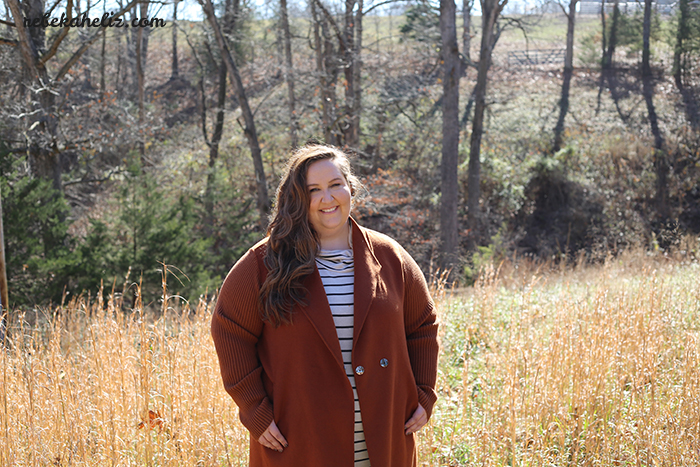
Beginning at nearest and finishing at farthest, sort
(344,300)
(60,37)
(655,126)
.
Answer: (344,300) < (60,37) < (655,126)

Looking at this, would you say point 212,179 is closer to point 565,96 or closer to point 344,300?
point 344,300

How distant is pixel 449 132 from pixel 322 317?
1068cm

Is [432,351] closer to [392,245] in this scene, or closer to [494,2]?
[392,245]

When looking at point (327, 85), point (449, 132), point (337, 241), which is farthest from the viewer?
point (327, 85)

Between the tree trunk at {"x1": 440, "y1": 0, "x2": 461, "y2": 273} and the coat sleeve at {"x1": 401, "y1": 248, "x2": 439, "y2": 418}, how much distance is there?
9462 mm

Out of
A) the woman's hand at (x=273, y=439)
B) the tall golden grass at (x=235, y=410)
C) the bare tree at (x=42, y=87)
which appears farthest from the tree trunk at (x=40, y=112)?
the woman's hand at (x=273, y=439)

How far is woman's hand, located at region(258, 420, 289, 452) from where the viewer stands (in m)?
2.01

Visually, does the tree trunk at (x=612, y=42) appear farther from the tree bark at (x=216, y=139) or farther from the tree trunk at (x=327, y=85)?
the tree bark at (x=216, y=139)

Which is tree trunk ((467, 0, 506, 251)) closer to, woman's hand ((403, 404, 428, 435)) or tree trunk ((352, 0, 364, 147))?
tree trunk ((352, 0, 364, 147))

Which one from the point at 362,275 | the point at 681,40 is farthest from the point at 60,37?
the point at 681,40

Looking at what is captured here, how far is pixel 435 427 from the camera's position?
356 centimetres

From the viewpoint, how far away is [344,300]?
83.5 inches

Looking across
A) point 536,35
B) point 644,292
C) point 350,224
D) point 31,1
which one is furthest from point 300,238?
point 536,35

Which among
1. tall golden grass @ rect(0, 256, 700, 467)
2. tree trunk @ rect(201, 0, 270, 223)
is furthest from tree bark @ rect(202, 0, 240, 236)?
tall golden grass @ rect(0, 256, 700, 467)
